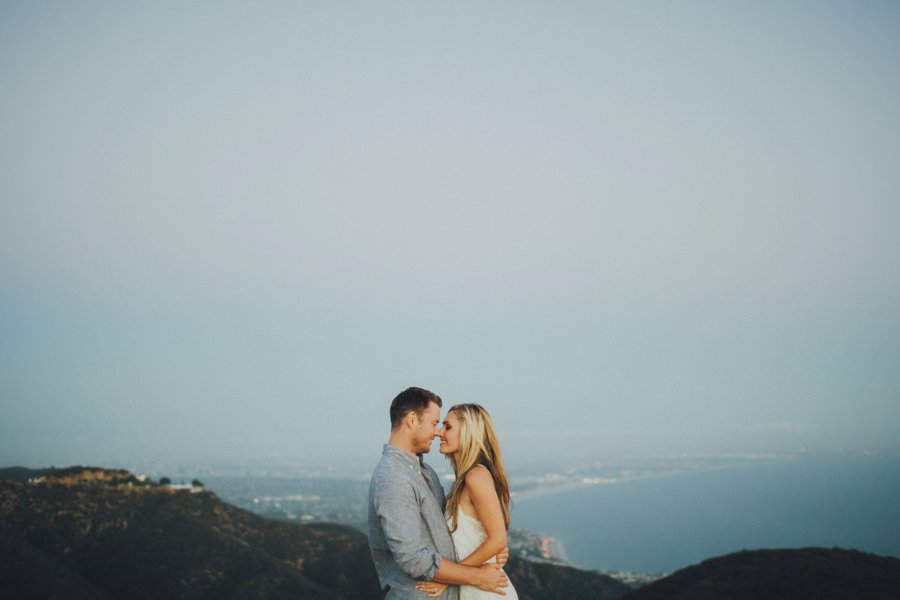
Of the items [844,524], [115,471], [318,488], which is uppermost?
[115,471]

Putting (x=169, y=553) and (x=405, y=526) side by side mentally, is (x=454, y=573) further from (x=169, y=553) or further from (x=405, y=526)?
(x=169, y=553)

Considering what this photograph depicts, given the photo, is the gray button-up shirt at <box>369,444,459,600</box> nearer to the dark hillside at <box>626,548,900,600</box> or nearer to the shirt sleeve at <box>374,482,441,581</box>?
the shirt sleeve at <box>374,482,441,581</box>

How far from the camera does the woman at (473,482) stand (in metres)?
6.12

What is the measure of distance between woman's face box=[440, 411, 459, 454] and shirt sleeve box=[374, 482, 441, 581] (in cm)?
68

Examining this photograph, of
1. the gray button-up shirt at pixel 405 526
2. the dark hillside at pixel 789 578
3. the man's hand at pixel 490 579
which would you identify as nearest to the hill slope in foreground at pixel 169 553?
the dark hillside at pixel 789 578

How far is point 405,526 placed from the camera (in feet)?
18.5

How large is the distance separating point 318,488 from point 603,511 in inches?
3111

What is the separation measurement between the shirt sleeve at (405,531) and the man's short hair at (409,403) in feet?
2.12

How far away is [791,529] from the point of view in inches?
6535

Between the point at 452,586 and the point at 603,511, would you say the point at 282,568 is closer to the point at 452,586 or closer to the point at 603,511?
the point at 452,586

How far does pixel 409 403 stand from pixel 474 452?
79cm

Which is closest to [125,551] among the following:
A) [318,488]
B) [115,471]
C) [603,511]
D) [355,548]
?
[355,548]

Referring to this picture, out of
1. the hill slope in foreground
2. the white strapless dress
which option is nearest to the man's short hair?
the white strapless dress

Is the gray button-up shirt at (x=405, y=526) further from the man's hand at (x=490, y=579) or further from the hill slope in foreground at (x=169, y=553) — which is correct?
the hill slope in foreground at (x=169, y=553)
